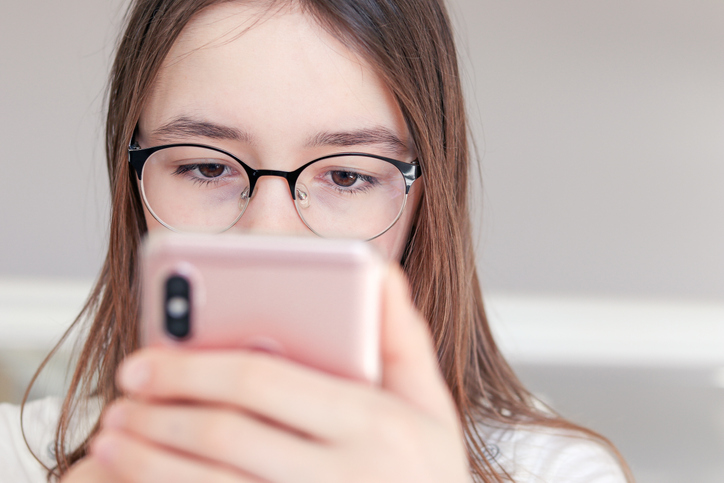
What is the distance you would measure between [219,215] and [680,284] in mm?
1862

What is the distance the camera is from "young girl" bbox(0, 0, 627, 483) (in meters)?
0.38

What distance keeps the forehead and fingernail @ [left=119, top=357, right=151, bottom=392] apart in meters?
0.47

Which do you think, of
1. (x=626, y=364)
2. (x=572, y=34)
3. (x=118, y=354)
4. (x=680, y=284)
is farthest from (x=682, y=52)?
(x=118, y=354)

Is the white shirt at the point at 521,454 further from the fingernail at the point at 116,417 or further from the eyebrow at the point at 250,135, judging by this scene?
the fingernail at the point at 116,417

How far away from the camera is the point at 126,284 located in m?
1.07

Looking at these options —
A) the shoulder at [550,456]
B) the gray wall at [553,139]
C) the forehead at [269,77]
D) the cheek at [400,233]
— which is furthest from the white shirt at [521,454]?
the gray wall at [553,139]

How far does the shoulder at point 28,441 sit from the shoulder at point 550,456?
835mm

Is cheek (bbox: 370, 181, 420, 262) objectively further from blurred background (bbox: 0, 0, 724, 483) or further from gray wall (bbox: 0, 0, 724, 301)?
gray wall (bbox: 0, 0, 724, 301)

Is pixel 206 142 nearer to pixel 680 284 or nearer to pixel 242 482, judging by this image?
pixel 242 482

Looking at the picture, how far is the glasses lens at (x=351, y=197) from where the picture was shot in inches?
34.5

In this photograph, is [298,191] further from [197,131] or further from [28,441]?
[28,441]

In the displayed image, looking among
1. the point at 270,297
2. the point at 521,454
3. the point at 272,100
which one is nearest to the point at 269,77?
the point at 272,100

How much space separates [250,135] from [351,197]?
178mm

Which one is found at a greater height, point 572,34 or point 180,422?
point 572,34
